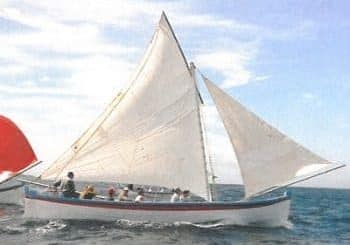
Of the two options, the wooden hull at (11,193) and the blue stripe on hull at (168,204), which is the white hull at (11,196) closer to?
the wooden hull at (11,193)

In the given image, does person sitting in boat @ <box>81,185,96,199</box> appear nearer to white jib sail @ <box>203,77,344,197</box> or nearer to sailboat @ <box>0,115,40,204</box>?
white jib sail @ <box>203,77,344,197</box>

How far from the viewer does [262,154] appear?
3180 cm

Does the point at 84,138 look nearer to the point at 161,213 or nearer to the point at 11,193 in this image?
the point at 161,213

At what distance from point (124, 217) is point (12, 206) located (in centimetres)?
1886

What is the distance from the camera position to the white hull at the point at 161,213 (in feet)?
104

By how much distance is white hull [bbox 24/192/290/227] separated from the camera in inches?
1252

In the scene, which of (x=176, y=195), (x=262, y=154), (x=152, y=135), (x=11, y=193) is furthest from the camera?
(x=11, y=193)

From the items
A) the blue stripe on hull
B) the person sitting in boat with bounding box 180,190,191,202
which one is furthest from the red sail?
the person sitting in boat with bounding box 180,190,191,202

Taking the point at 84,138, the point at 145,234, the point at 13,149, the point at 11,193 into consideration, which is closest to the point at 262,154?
A: the point at 145,234

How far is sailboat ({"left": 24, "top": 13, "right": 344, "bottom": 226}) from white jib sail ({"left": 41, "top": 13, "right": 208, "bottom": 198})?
6cm

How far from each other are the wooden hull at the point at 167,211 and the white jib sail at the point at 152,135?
1.41 metres

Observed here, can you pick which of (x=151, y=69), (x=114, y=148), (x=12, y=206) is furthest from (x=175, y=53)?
(x=12, y=206)

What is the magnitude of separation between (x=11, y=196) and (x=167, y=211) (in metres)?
22.1

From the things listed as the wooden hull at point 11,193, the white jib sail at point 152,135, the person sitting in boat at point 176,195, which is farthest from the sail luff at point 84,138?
the wooden hull at point 11,193
